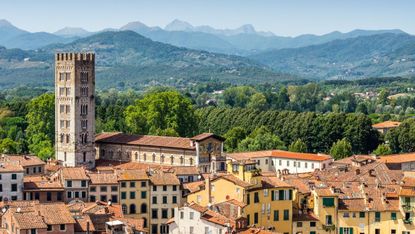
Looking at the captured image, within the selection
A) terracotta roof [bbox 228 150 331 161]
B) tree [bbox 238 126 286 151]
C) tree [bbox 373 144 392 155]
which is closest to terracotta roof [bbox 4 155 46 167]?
terracotta roof [bbox 228 150 331 161]

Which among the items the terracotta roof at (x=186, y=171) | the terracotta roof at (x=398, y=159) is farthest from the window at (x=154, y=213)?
the terracotta roof at (x=398, y=159)

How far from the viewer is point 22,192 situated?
222ft

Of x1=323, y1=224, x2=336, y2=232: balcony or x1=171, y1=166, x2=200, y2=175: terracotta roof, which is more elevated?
x1=171, y1=166, x2=200, y2=175: terracotta roof

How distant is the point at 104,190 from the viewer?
70.0 m

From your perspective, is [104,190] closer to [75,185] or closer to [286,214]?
[75,185]

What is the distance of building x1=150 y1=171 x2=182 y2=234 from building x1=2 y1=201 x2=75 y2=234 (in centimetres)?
1443

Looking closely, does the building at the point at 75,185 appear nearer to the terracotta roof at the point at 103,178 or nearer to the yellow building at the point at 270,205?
the terracotta roof at the point at 103,178

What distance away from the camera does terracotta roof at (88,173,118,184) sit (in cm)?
7019

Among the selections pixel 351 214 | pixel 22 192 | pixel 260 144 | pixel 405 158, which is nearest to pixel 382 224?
pixel 351 214

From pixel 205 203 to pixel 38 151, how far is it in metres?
48.5

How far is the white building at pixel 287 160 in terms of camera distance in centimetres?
9831

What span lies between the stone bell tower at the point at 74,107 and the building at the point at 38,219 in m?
35.8

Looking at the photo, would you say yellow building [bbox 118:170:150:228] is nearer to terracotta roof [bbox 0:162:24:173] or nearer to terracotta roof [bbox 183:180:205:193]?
terracotta roof [bbox 183:180:205:193]

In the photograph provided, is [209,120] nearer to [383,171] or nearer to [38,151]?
[38,151]
